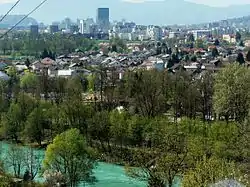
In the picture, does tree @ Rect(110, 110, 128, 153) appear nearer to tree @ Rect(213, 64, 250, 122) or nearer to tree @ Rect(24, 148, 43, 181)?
tree @ Rect(213, 64, 250, 122)

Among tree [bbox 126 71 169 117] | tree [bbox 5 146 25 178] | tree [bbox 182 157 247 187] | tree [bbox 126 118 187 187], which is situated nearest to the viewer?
tree [bbox 182 157 247 187]

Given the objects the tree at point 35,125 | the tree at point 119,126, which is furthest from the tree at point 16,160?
the tree at point 35,125

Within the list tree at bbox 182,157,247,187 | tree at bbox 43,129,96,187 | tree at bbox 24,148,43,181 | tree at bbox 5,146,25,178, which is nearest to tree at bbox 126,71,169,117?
tree at bbox 24,148,43,181

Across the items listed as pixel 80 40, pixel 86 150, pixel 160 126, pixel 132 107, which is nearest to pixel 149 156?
pixel 86 150

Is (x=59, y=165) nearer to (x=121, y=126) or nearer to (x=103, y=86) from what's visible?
(x=121, y=126)

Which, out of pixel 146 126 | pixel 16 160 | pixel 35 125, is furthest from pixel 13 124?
pixel 16 160

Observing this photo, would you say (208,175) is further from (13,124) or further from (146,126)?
(13,124)
